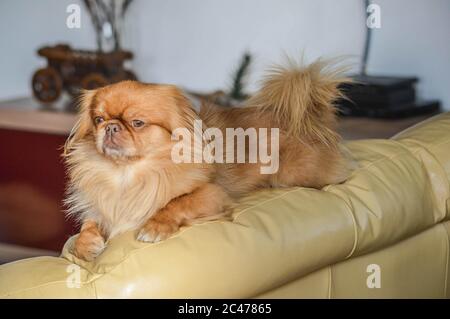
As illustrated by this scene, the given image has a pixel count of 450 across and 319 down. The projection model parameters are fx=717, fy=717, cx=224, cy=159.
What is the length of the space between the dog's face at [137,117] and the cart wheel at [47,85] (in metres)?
2.25

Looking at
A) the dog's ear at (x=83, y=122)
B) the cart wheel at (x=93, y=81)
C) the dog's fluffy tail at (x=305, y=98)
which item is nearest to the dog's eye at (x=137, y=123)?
the dog's ear at (x=83, y=122)

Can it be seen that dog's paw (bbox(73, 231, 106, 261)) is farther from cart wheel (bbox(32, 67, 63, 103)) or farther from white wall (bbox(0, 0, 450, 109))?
cart wheel (bbox(32, 67, 63, 103))

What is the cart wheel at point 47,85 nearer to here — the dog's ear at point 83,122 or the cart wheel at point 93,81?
the cart wheel at point 93,81

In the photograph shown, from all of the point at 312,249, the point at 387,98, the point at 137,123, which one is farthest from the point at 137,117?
the point at 387,98

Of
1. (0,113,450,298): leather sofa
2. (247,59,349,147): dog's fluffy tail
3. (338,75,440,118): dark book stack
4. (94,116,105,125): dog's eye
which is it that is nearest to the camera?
(0,113,450,298): leather sofa

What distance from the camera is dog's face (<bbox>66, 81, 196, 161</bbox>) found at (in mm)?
1374

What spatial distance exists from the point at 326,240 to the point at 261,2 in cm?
241

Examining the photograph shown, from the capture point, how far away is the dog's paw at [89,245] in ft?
4.24

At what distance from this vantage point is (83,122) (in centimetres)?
149

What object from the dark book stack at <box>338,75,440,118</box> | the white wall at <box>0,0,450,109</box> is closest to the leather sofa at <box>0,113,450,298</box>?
the dark book stack at <box>338,75,440,118</box>

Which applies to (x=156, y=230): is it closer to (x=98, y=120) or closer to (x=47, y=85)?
(x=98, y=120)

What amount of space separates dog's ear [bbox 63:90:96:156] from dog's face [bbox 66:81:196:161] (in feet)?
0.14

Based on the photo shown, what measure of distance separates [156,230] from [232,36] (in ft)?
8.22
